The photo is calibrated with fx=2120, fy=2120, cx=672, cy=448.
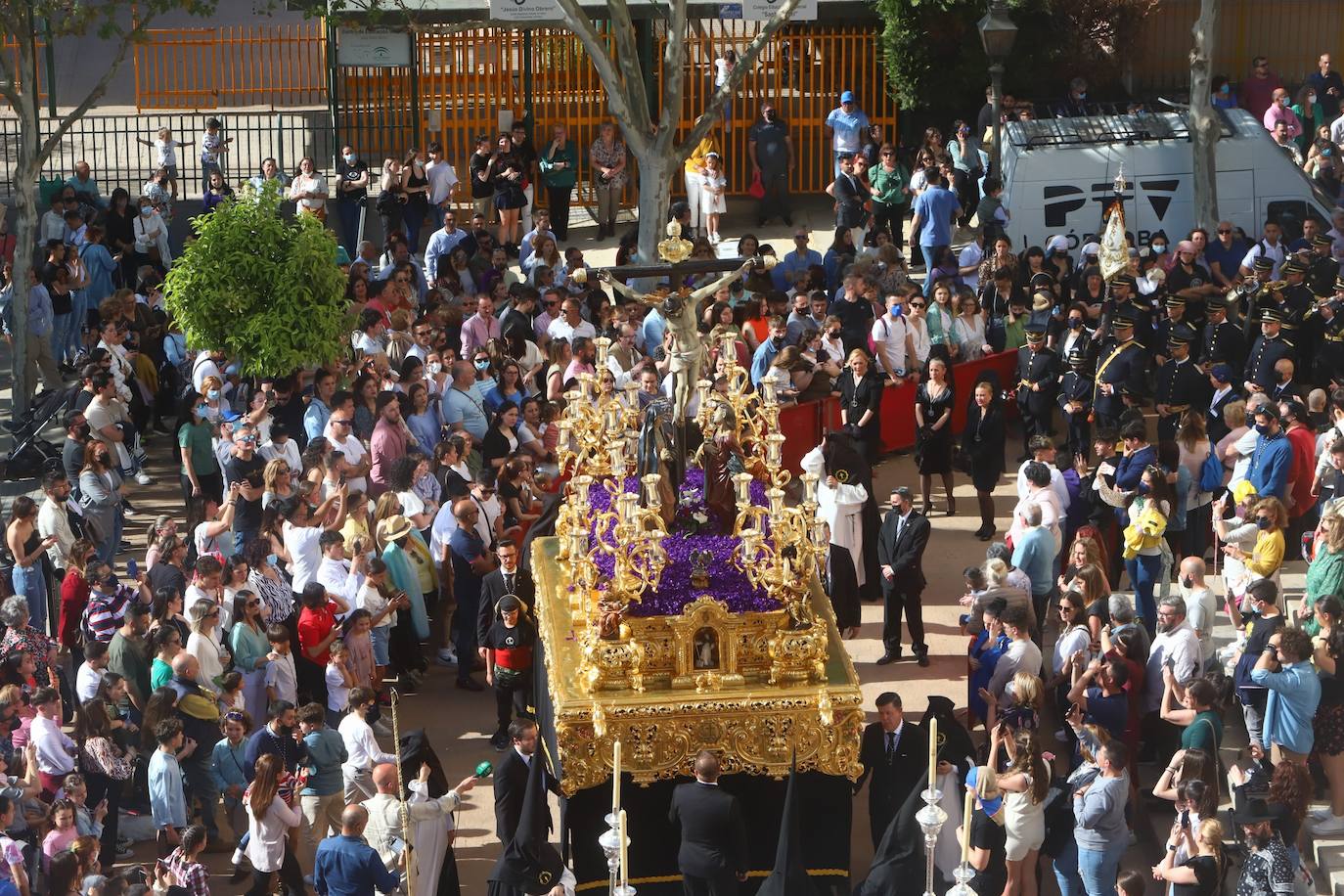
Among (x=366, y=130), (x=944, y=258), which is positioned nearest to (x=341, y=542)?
(x=944, y=258)

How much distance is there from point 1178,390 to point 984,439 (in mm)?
1907

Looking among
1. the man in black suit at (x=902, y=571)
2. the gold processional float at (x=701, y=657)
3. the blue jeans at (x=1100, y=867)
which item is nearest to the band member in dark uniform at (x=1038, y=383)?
the man in black suit at (x=902, y=571)

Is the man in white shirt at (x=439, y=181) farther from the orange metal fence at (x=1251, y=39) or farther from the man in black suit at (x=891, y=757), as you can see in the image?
the man in black suit at (x=891, y=757)

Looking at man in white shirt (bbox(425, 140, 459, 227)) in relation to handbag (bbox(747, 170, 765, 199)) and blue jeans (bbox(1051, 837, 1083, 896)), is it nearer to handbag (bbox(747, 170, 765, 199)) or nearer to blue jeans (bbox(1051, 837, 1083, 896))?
handbag (bbox(747, 170, 765, 199))

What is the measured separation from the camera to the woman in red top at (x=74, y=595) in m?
14.4

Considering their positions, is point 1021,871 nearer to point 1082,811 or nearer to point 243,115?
point 1082,811

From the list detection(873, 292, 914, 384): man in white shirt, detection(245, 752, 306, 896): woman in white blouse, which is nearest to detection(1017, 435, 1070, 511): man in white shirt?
detection(873, 292, 914, 384): man in white shirt

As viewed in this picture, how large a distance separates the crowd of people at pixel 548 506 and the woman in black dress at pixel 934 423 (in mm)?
44

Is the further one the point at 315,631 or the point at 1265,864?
the point at 315,631

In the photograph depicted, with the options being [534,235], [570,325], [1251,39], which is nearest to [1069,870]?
[570,325]

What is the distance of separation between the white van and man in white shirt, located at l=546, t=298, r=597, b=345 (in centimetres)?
598

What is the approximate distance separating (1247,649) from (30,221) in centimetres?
1231

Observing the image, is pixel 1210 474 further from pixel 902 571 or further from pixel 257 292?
pixel 257 292

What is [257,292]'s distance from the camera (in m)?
17.8
